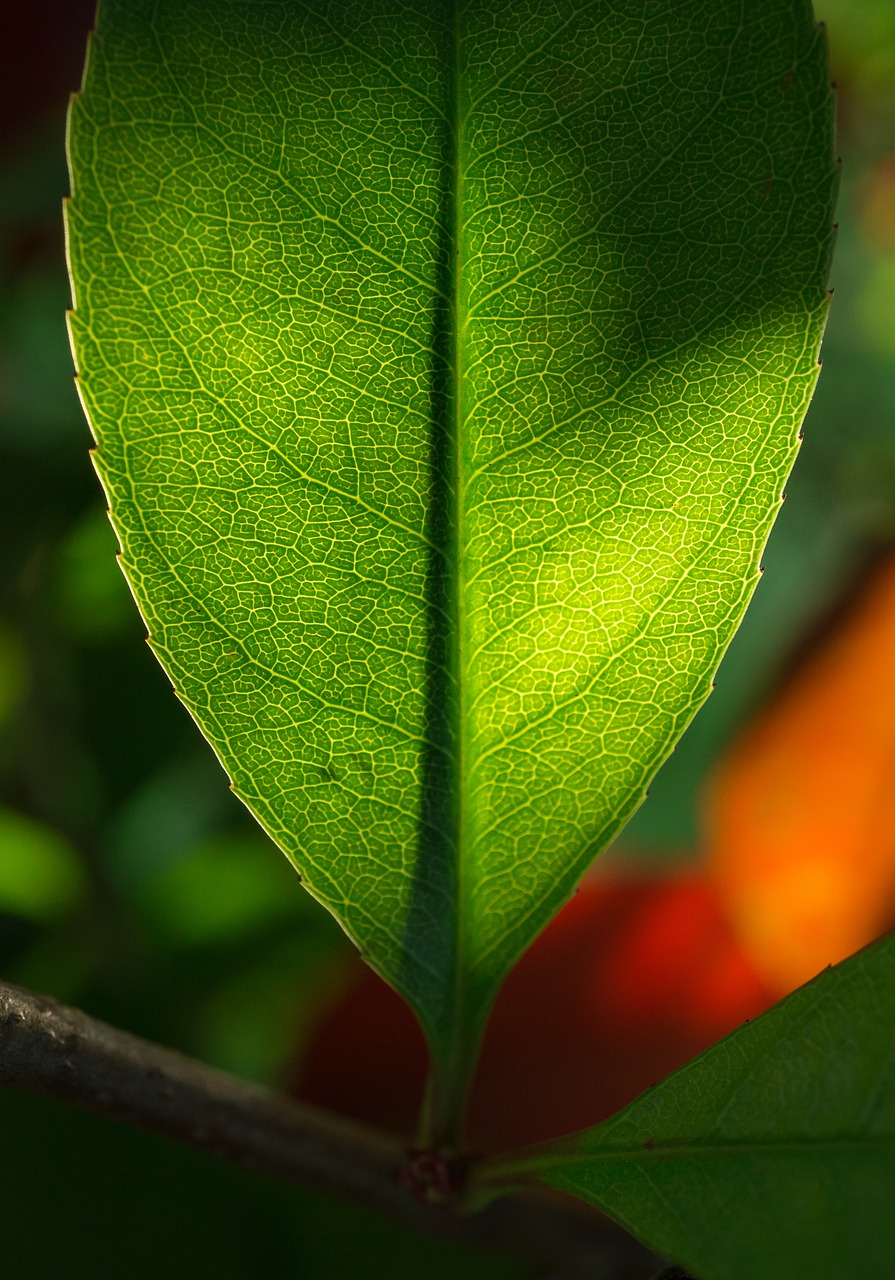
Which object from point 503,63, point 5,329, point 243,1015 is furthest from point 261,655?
point 5,329

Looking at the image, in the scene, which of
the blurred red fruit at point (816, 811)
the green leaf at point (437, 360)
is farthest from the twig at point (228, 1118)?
the blurred red fruit at point (816, 811)

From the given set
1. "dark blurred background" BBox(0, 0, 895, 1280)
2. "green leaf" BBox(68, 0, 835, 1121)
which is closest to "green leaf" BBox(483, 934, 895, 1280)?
"green leaf" BBox(68, 0, 835, 1121)

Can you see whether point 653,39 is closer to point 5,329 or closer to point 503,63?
point 503,63

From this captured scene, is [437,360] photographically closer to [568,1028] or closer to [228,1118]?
[228,1118]

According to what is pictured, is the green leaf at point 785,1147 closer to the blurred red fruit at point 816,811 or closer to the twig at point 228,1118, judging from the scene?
the twig at point 228,1118

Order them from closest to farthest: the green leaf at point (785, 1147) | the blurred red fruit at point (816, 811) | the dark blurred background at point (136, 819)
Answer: the green leaf at point (785, 1147) → the dark blurred background at point (136, 819) → the blurred red fruit at point (816, 811)

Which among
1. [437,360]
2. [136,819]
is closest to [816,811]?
[136,819]
